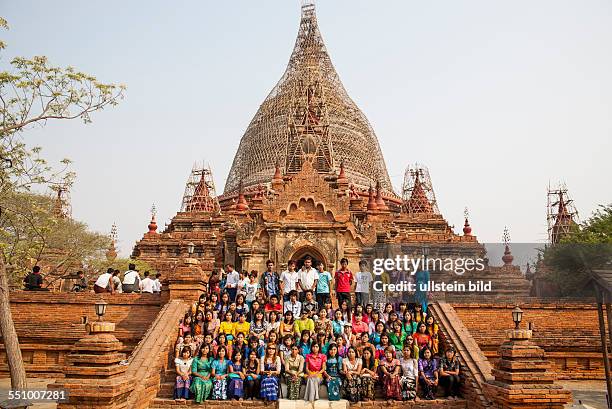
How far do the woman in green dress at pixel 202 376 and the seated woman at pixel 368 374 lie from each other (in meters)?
2.99

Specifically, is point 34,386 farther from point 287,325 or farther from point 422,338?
point 422,338

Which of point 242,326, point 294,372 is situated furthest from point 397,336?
point 242,326

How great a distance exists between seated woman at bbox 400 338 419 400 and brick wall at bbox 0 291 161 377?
6.63 metres

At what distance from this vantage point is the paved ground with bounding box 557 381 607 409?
1122 cm

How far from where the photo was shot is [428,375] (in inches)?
424

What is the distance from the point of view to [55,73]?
42.2ft

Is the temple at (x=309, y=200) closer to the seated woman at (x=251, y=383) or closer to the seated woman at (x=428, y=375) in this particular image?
the seated woman at (x=428, y=375)

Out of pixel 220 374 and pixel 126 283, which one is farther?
pixel 126 283

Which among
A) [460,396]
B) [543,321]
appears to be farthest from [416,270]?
[460,396]

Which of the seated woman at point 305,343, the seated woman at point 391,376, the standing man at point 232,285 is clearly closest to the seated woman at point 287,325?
the seated woman at point 305,343

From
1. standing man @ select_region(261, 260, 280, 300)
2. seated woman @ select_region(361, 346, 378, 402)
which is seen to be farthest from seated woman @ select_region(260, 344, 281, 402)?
standing man @ select_region(261, 260, 280, 300)

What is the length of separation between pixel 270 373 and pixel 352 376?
1.60 meters

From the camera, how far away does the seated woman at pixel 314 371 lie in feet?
33.4

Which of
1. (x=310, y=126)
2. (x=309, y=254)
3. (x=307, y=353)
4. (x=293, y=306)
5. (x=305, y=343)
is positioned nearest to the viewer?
(x=307, y=353)
